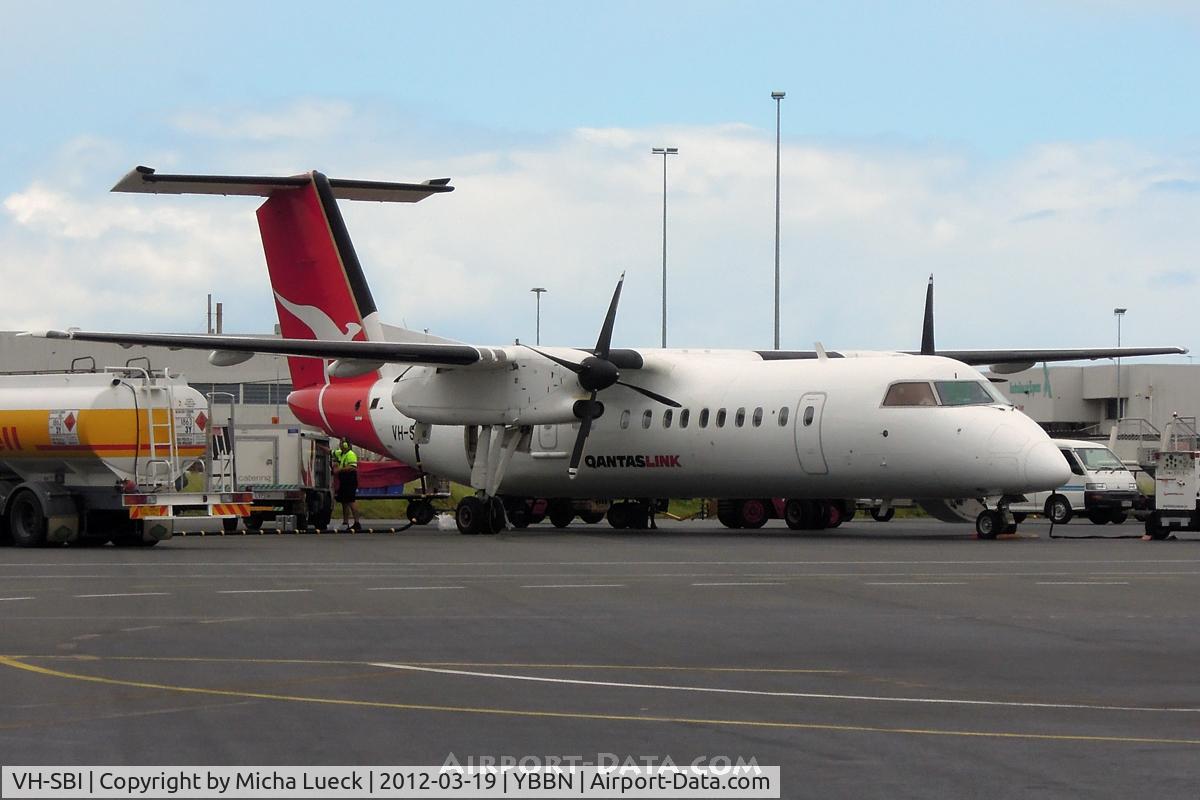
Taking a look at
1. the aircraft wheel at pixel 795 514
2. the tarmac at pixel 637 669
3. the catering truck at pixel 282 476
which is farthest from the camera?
the catering truck at pixel 282 476

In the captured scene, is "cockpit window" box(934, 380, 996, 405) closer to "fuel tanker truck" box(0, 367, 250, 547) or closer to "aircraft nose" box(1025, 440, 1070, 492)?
"aircraft nose" box(1025, 440, 1070, 492)

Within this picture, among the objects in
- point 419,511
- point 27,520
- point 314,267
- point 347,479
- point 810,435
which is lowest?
point 419,511

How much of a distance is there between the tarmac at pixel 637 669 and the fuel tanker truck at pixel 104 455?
3.64 meters

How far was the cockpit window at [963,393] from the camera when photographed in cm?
2609

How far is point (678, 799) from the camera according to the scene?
256 inches

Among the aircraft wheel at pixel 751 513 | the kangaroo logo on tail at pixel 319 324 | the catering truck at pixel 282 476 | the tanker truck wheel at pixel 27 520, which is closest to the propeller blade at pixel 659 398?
the aircraft wheel at pixel 751 513

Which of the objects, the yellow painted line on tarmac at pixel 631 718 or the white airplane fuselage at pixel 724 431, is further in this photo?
the white airplane fuselage at pixel 724 431

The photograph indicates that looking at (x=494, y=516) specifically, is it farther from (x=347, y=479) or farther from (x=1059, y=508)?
(x=1059, y=508)

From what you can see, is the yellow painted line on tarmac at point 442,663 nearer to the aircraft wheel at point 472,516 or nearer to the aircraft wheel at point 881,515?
the aircraft wheel at point 472,516

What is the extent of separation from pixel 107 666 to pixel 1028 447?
685 inches

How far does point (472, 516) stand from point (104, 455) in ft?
26.2

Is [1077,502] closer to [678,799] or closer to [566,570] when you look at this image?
[566,570]

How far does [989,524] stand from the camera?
87.5 feet

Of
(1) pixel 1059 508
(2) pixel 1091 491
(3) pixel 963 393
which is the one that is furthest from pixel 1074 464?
(3) pixel 963 393
